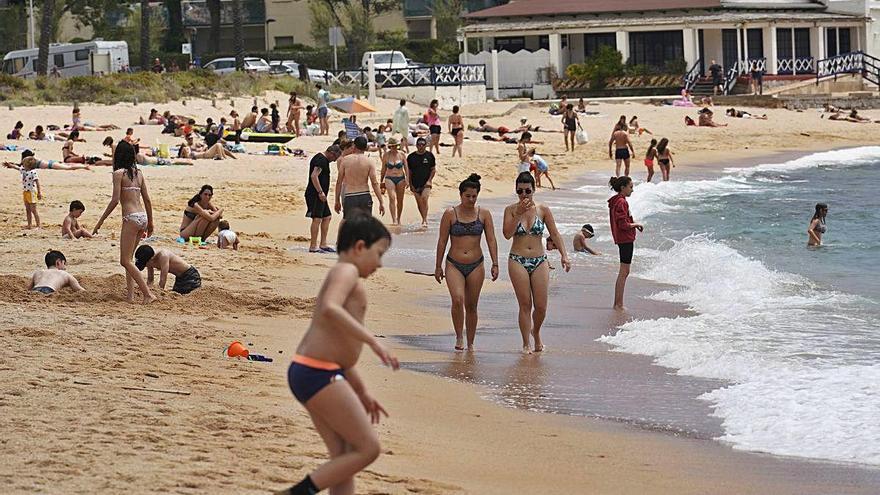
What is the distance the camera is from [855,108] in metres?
47.7

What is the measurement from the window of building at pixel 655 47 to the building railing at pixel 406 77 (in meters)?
8.22

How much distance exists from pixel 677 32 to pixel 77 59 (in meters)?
22.7

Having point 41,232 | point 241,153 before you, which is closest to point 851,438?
point 41,232

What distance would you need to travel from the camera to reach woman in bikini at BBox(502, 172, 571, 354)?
1041 centimetres

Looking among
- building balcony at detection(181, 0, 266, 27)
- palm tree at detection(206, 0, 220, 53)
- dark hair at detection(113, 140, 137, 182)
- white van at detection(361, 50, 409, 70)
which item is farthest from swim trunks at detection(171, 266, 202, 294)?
building balcony at detection(181, 0, 266, 27)

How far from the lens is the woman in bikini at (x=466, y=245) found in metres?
10.2

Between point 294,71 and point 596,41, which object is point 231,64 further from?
point 596,41

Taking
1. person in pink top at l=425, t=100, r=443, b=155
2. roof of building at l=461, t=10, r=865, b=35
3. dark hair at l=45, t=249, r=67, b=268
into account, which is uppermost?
roof of building at l=461, t=10, r=865, b=35

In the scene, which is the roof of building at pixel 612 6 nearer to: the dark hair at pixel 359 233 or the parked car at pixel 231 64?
the parked car at pixel 231 64

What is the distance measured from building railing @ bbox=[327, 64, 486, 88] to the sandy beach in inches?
1156

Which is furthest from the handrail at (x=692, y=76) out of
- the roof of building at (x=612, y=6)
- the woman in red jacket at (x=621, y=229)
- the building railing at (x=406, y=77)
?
the woman in red jacket at (x=621, y=229)

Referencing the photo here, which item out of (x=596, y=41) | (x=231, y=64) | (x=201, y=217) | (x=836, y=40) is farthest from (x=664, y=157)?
(x=231, y=64)

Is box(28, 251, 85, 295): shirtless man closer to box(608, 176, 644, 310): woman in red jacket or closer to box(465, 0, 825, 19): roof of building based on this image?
box(608, 176, 644, 310): woman in red jacket

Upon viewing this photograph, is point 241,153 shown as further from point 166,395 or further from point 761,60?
point 761,60
